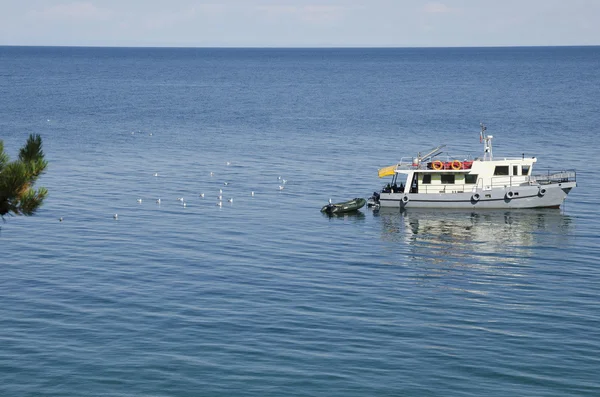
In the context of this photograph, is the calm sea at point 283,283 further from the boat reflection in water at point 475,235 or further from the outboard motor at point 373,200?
the outboard motor at point 373,200

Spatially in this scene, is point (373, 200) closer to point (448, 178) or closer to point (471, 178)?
point (448, 178)

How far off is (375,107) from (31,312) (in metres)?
120

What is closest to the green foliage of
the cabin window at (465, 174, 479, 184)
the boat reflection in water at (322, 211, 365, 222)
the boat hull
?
the boat reflection in water at (322, 211, 365, 222)

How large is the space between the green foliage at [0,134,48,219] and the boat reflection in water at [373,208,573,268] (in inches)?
1377

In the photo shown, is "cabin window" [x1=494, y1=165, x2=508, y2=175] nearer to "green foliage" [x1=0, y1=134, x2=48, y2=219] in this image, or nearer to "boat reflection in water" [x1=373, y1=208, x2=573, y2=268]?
"boat reflection in water" [x1=373, y1=208, x2=573, y2=268]

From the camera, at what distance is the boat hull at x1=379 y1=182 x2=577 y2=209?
71.6 meters

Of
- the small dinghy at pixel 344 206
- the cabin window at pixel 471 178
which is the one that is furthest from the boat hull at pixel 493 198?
the small dinghy at pixel 344 206

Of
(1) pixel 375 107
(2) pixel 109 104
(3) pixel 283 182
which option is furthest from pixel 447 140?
(2) pixel 109 104

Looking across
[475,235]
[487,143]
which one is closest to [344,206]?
[475,235]

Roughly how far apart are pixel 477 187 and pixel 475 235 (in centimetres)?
986

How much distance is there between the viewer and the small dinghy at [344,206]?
6931 centimetres

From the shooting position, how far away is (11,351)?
38.8m

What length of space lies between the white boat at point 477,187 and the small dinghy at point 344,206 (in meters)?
2.10

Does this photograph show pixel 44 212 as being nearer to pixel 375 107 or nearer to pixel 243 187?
pixel 243 187
